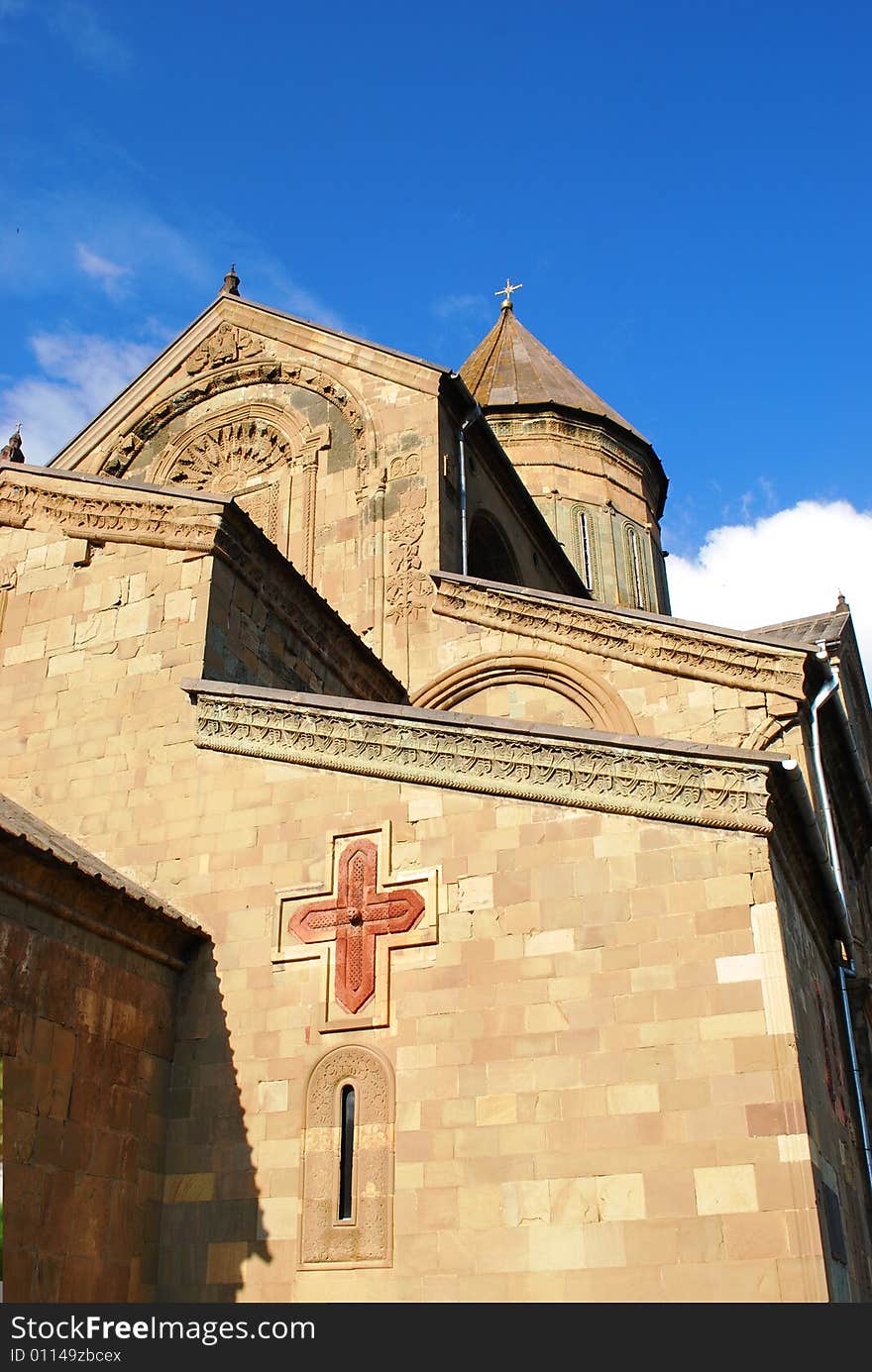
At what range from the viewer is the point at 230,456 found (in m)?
17.2

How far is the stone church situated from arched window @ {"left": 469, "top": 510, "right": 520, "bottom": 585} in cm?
581

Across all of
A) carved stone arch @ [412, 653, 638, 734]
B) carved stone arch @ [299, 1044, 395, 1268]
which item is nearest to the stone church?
carved stone arch @ [299, 1044, 395, 1268]

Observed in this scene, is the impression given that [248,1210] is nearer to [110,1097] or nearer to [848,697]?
[110,1097]

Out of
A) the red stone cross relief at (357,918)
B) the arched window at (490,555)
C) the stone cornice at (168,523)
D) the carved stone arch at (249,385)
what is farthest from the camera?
the arched window at (490,555)

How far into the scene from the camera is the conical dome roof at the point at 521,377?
26.5 m

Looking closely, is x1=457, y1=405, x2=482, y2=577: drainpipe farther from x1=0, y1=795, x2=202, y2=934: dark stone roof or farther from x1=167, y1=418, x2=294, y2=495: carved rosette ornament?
x1=0, y1=795, x2=202, y2=934: dark stone roof

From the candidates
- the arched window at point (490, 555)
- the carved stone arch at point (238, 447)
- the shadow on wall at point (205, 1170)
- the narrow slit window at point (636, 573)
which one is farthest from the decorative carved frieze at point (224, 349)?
the narrow slit window at point (636, 573)

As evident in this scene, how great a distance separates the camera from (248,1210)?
27.6ft

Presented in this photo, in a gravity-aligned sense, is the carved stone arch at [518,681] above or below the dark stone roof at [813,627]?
below

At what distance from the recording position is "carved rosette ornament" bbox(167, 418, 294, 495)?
55.5 feet

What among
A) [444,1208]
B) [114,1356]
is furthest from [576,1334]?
[114,1356]

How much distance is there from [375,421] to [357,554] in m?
1.91

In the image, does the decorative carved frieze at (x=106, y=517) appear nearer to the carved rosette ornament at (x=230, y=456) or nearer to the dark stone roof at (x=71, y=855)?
the dark stone roof at (x=71, y=855)

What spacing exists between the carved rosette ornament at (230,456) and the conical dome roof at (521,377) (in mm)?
9775
